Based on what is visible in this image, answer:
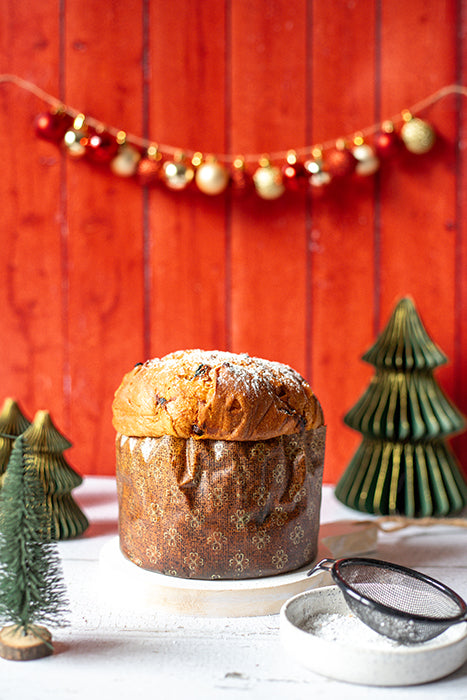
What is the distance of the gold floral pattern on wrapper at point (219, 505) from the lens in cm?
85

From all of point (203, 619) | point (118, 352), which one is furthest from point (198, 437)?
point (118, 352)

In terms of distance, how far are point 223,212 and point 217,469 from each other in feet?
2.46

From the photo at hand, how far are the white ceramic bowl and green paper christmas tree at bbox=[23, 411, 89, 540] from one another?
49 cm

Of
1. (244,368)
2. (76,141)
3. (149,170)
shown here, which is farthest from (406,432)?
(76,141)

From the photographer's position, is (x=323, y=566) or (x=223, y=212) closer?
(x=323, y=566)

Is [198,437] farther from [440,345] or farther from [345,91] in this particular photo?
[345,91]

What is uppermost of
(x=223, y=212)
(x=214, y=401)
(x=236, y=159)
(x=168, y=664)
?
(x=236, y=159)

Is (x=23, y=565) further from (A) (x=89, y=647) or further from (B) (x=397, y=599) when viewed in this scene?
(B) (x=397, y=599)

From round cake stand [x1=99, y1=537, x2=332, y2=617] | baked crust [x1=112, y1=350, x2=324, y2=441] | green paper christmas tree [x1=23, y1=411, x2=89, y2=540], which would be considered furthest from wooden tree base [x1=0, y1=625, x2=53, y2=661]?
green paper christmas tree [x1=23, y1=411, x2=89, y2=540]

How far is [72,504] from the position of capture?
115 cm

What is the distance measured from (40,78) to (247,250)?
0.55 metres

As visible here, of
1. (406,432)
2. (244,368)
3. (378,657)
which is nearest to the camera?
(378,657)

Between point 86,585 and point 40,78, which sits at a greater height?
point 40,78

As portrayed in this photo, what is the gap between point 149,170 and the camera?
142cm
